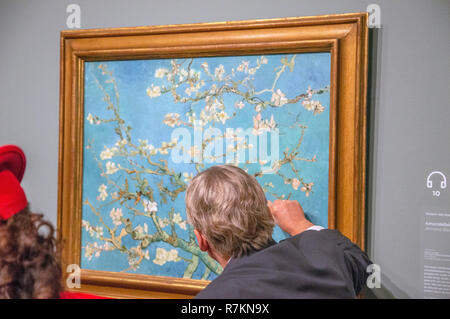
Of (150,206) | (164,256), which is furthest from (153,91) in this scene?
(164,256)

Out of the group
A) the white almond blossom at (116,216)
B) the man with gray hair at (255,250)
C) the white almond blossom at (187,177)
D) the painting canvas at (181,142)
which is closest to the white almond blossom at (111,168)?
the painting canvas at (181,142)

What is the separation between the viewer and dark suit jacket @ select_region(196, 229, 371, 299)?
0.74 metres

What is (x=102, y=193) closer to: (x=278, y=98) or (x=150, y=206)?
(x=150, y=206)

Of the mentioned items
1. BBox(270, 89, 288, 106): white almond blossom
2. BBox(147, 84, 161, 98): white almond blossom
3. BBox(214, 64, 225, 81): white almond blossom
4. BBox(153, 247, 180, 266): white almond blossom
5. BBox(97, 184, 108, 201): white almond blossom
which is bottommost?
BBox(153, 247, 180, 266): white almond blossom

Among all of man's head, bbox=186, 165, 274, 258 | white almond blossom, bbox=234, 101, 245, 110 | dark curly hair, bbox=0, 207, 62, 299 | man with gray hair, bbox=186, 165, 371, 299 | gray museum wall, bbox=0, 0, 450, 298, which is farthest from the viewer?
white almond blossom, bbox=234, 101, 245, 110

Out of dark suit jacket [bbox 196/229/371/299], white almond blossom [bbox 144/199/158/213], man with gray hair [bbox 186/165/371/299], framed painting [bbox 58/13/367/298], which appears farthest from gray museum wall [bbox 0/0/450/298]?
white almond blossom [bbox 144/199/158/213]

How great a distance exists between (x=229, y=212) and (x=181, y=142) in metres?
0.41

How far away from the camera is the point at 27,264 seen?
0.66 meters

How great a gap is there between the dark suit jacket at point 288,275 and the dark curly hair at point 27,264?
0.25 m

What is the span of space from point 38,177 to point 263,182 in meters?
0.74

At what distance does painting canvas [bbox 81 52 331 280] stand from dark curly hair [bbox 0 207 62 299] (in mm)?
572

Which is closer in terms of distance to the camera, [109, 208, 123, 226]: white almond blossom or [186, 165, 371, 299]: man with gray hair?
[186, 165, 371, 299]: man with gray hair

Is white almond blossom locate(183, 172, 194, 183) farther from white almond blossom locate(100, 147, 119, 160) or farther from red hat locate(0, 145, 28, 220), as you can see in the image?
red hat locate(0, 145, 28, 220)
